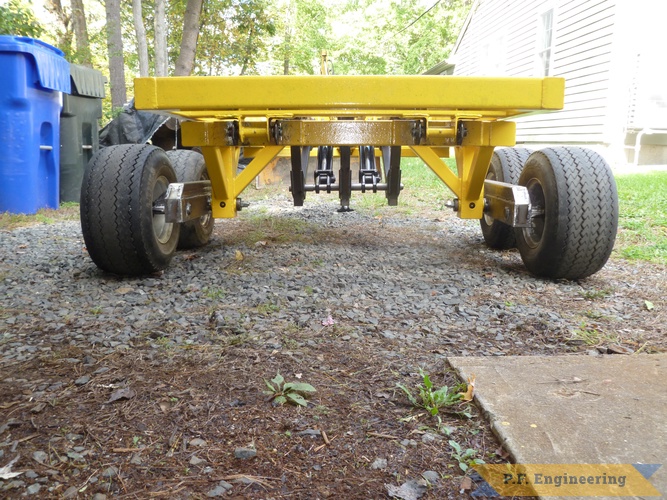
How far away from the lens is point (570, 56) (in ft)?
37.5

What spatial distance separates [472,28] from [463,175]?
52.3 ft

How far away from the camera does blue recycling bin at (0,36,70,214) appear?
5984 millimetres

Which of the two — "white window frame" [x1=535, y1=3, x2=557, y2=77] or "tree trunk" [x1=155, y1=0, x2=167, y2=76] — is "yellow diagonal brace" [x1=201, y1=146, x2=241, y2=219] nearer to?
"tree trunk" [x1=155, y1=0, x2=167, y2=76]

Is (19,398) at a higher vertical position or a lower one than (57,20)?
lower

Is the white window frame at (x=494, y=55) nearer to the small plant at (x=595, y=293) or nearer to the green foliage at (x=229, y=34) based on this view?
the green foliage at (x=229, y=34)

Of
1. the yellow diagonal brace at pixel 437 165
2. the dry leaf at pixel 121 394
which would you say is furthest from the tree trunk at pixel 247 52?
the dry leaf at pixel 121 394

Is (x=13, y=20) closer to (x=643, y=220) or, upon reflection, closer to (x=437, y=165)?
(x=437, y=165)

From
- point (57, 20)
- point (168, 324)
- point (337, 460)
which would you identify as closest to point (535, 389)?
point (337, 460)

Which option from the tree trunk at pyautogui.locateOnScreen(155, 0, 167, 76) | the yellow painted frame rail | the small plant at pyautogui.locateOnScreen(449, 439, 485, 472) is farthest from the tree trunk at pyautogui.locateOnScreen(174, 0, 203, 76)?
the small plant at pyautogui.locateOnScreen(449, 439, 485, 472)

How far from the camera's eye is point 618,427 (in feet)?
5.02

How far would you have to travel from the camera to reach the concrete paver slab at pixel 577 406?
1.41 metres

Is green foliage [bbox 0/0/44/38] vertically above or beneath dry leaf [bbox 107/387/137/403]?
above

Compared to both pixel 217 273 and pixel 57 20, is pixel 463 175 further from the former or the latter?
pixel 57 20

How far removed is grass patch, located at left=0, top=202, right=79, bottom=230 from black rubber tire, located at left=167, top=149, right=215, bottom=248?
2388 mm
